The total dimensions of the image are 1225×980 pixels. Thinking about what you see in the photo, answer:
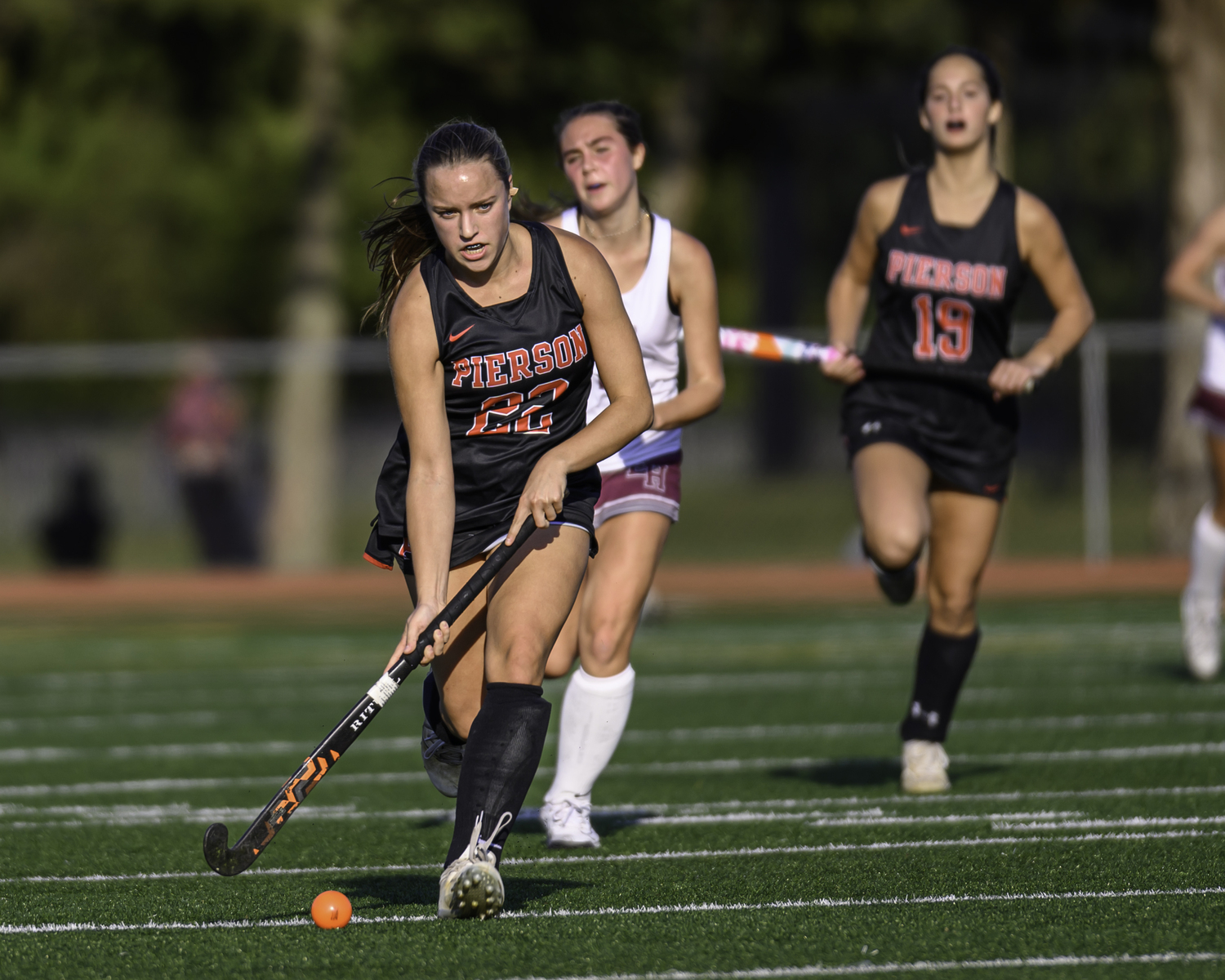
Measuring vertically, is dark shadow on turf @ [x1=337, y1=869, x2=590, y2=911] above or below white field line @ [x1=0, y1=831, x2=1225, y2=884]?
above

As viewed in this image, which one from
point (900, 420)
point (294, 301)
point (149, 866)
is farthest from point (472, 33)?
point (149, 866)

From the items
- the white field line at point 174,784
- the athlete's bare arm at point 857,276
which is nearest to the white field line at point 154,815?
the white field line at point 174,784

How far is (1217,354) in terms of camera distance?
28.6 feet

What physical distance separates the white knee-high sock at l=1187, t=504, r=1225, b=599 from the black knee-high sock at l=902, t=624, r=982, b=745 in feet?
8.65

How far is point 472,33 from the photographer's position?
1888 cm

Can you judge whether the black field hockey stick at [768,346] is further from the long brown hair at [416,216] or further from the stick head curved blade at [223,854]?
the stick head curved blade at [223,854]

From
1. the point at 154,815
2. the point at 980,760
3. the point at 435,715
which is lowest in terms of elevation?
the point at 980,760

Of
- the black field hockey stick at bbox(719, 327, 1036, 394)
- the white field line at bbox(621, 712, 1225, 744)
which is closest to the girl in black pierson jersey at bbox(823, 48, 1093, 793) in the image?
the black field hockey stick at bbox(719, 327, 1036, 394)

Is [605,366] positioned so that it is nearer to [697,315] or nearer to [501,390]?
[501,390]

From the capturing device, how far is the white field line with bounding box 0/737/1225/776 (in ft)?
23.0

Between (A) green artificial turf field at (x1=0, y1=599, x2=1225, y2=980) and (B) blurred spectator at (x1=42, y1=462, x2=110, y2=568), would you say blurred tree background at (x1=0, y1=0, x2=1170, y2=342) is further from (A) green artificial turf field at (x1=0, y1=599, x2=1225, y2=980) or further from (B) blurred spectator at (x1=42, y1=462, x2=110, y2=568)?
(A) green artificial turf field at (x1=0, y1=599, x2=1225, y2=980)

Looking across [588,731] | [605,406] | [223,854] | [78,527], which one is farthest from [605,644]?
[78,527]

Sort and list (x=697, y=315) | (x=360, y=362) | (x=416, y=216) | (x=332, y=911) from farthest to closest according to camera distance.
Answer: (x=360, y=362)
(x=697, y=315)
(x=416, y=216)
(x=332, y=911)

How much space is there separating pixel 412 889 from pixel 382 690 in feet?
2.09
